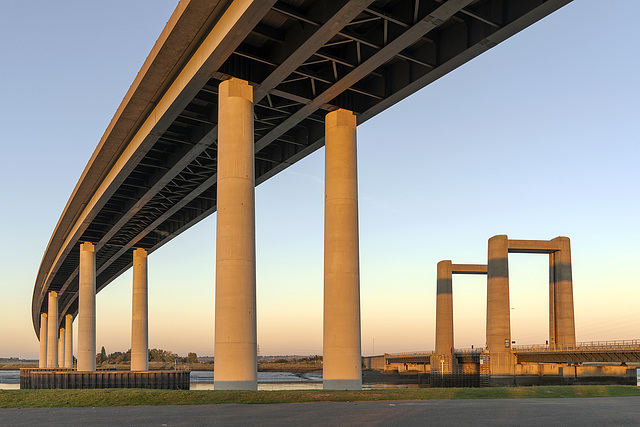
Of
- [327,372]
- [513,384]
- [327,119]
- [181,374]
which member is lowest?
[513,384]

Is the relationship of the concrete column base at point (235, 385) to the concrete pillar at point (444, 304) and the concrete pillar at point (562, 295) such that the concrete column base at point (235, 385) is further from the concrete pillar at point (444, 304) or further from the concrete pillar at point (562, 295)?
the concrete pillar at point (444, 304)

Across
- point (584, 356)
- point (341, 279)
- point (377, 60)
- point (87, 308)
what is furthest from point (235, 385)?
point (584, 356)

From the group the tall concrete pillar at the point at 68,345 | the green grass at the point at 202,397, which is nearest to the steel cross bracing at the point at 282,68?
the green grass at the point at 202,397

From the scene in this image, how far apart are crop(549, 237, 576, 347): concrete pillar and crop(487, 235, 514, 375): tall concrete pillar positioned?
7951 millimetres

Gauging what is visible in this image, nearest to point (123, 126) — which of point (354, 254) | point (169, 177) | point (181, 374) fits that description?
point (169, 177)

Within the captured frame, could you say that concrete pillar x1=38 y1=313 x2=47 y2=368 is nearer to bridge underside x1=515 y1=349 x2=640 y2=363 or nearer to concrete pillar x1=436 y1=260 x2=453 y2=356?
concrete pillar x1=436 y1=260 x2=453 y2=356

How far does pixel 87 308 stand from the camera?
64.1m

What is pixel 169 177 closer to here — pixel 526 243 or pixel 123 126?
pixel 123 126

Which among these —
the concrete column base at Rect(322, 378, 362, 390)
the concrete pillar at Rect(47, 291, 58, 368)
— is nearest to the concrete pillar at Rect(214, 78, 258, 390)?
the concrete column base at Rect(322, 378, 362, 390)

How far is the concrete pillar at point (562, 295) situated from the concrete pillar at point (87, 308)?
57205 millimetres

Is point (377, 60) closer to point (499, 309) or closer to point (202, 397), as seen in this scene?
point (202, 397)

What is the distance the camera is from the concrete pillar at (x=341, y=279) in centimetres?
2780

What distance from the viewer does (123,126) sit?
36.3 metres

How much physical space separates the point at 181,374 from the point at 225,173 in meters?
37.6
